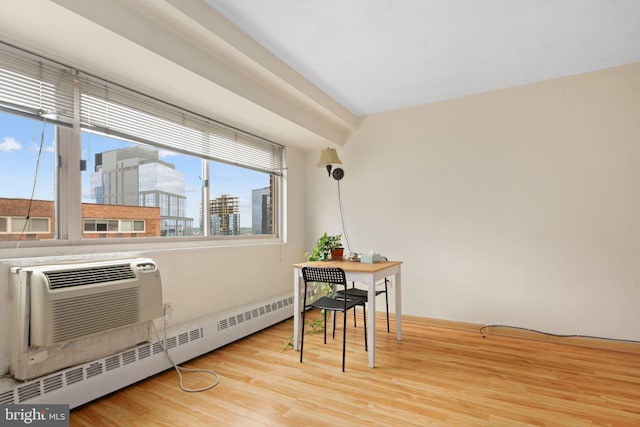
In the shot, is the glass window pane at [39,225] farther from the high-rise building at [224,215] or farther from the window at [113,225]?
the high-rise building at [224,215]

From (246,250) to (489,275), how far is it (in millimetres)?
2661

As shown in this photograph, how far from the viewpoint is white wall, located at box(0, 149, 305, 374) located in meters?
2.04

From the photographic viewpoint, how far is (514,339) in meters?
3.38

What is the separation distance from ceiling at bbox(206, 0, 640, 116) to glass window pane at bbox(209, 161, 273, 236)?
1358mm

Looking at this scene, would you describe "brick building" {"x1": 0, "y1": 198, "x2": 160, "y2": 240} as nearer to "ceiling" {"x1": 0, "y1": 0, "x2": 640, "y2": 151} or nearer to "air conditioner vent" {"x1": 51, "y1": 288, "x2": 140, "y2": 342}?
"air conditioner vent" {"x1": 51, "y1": 288, "x2": 140, "y2": 342}

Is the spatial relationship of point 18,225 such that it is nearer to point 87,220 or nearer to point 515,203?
point 87,220

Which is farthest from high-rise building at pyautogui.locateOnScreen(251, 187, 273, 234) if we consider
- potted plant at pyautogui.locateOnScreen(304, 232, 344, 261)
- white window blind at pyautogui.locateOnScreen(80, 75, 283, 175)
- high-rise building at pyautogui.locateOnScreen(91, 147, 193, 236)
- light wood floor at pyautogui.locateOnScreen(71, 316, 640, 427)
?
light wood floor at pyautogui.locateOnScreen(71, 316, 640, 427)

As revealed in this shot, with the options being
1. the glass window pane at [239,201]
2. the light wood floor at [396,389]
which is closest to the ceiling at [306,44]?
the glass window pane at [239,201]

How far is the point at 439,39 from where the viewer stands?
263 centimetres

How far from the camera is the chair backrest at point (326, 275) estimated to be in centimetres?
267

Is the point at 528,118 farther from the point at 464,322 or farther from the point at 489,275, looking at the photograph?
the point at 464,322

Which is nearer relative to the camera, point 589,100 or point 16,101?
point 16,101

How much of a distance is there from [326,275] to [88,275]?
1.64 metres

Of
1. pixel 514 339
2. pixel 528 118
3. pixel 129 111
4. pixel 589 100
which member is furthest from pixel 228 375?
pixel 589 100
